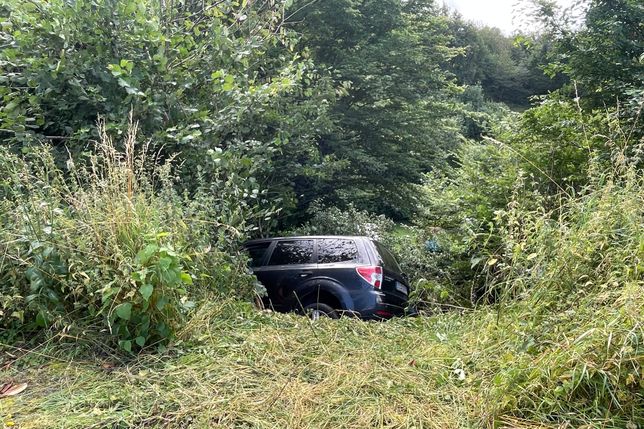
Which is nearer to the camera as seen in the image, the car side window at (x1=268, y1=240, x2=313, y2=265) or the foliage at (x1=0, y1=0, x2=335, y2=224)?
the foliage at (x1=0, y1=0, x2=335, y2=224)

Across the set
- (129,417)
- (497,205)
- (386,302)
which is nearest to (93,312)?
(129,417)

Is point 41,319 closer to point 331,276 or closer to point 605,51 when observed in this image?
point 331,276

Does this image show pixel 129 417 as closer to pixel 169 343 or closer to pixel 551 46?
pixel 169 343

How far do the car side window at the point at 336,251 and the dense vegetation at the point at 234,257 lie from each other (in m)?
Answer: 1.11

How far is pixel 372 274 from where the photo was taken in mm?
5914

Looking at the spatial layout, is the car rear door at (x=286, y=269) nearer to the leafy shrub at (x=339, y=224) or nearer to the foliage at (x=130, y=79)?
the foliage at (x=130, y=79)

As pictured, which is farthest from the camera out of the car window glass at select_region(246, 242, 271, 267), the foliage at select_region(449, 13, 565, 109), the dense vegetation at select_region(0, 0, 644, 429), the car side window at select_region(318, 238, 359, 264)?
the foliage at select_region(449, 13, 565, 109)

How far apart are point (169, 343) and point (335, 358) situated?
1.16 meters

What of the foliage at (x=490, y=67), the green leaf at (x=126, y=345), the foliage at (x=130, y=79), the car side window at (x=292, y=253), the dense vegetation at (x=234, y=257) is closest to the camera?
the dense vegetation at (x=234, y=257)

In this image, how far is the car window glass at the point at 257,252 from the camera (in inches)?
265

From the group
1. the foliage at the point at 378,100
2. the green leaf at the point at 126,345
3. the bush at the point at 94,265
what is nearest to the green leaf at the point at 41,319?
the bush at the point at 94,265

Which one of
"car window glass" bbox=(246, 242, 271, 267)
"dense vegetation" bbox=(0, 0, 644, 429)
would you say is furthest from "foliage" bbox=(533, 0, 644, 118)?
"car window glass" bbox=(246, 242, 271, 267)

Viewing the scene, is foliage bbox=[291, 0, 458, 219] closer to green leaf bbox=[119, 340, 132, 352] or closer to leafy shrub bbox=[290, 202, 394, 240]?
leafy shrub bbox=[290, 202, 394, 240]

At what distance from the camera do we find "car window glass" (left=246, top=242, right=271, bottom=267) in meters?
6.72
